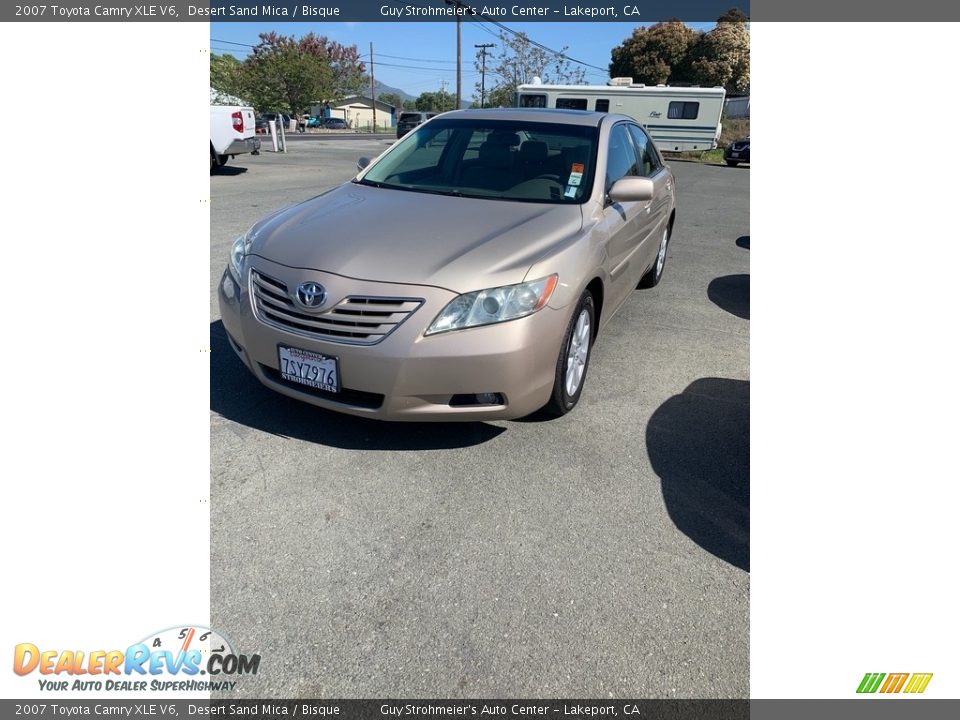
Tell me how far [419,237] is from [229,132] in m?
12.7

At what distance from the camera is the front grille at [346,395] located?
109 inches

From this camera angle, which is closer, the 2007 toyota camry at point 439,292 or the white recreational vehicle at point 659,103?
the 2007 toyota camry at point 439,292

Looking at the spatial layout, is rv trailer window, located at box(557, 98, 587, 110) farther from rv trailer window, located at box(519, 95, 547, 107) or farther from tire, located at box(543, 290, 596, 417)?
tire, located at box(543, 290, 596, 417)

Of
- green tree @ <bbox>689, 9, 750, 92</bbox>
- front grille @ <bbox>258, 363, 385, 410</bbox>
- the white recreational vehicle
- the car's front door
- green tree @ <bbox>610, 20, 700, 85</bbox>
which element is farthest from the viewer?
green tree @ <bbox>610, 20, 700, 85</bbox>

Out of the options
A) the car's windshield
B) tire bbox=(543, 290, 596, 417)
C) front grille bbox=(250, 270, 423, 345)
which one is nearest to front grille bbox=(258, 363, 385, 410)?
front grille bbox=(250, 270, 423, 345)

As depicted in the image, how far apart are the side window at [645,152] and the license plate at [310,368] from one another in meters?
3.22

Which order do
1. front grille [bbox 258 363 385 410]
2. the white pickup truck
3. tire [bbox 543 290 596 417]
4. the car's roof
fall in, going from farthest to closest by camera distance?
the white pickup truck, the car's roof, tire [bbox 543 290 596 417], front grille [bbox 258 363 385 410]

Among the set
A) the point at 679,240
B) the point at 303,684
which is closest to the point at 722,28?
the point at 679,240

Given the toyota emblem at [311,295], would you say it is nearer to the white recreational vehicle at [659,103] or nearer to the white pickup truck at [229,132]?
the white pickup truck at [229,132]

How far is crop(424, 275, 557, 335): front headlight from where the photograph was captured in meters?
2.65

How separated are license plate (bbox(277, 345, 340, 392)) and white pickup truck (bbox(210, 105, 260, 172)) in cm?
1211

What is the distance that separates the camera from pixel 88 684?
6.06 feet

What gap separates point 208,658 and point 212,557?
0.46 meters
